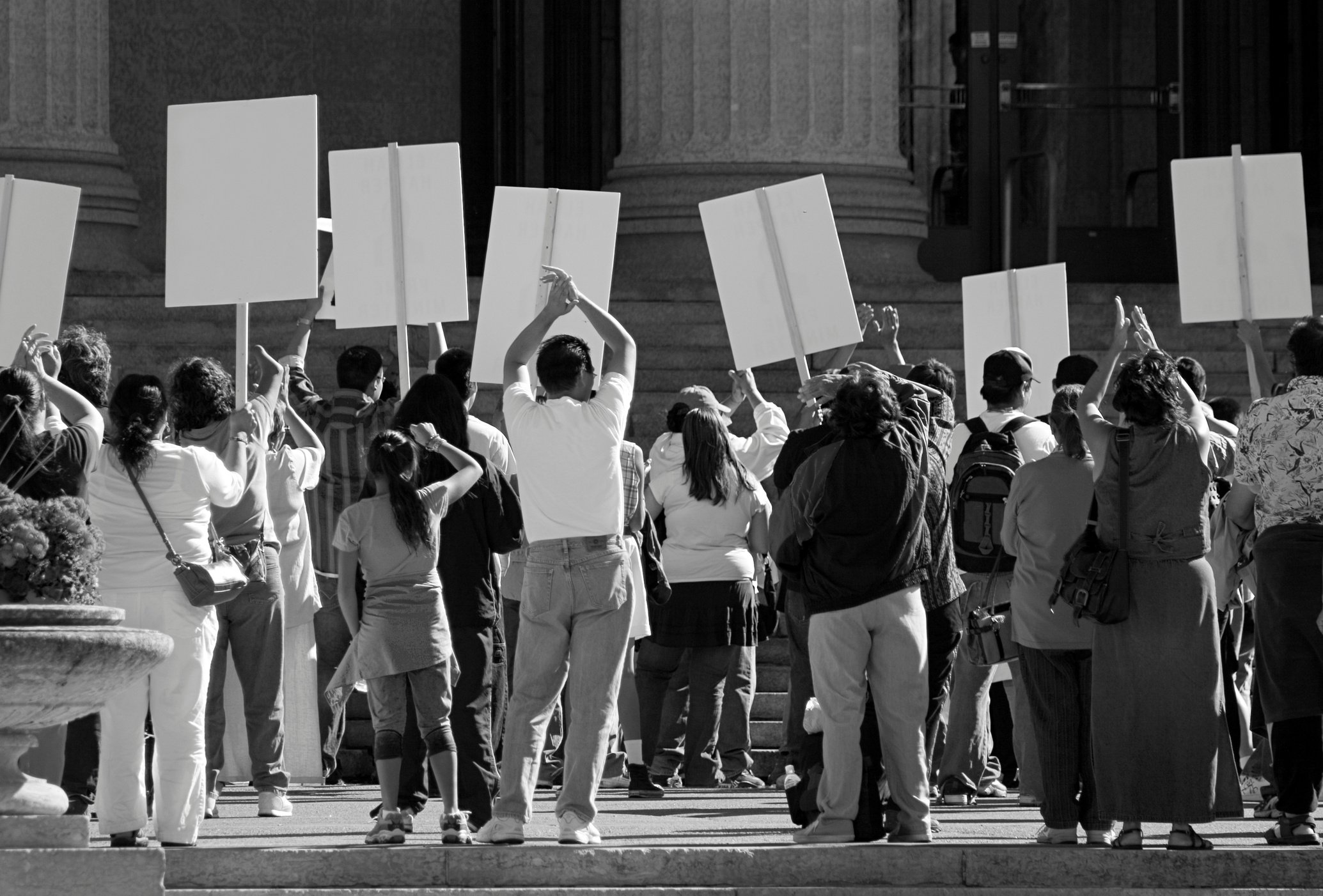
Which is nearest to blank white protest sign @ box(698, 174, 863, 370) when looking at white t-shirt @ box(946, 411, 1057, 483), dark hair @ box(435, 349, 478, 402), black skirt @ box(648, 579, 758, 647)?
black skirt @ box(648, 579, 758, 647)

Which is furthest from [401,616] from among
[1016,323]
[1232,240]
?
[1232,240]

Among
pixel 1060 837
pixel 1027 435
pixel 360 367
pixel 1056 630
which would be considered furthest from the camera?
pixel 360 367

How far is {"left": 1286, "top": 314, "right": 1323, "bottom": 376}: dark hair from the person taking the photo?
26.3ft

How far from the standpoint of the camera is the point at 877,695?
7.77m

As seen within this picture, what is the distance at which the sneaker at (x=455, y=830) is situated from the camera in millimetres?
7719

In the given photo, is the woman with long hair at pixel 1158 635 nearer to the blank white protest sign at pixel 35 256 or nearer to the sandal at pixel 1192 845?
the sandal at pixel 1192 845

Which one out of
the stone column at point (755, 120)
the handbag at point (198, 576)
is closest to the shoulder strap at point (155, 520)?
the handbag at point (198, 576)

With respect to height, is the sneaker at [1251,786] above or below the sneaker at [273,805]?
below

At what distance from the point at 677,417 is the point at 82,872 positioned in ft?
14.1

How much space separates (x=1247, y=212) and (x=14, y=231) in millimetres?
5404

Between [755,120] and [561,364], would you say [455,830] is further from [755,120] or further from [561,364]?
[755,120]

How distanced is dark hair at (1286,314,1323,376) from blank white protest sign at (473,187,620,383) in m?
3.47

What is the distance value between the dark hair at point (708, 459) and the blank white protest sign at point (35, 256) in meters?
2.75

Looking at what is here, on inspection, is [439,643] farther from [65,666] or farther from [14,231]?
[14,231]
